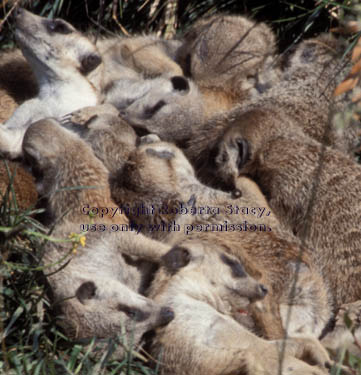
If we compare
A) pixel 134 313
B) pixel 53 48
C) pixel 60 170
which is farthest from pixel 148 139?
pixel 134 313

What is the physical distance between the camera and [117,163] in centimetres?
369

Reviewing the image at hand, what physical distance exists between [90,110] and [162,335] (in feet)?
5.32

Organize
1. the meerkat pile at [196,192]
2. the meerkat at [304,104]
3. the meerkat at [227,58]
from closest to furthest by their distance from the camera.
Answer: the meerkat pile at [196,192], the meerkat at [304,104], the meerkat at [227,58]

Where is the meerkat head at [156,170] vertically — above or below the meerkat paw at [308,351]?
above

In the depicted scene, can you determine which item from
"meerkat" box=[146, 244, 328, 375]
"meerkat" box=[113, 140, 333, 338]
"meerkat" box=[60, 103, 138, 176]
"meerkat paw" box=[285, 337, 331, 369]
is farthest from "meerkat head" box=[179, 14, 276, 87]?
"meerkat paw" box=[285, 337, 331, 369]

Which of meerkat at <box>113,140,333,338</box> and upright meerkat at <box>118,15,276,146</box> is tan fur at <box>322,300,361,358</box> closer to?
meerkat at <box>113,140,333,338</box>

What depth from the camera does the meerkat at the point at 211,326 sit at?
2865 mm

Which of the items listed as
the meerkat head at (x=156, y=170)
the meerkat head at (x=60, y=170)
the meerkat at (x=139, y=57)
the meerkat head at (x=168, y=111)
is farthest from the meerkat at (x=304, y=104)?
the meerkat head at (x=60, y=170)

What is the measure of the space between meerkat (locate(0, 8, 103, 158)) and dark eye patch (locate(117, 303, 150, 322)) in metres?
1.59

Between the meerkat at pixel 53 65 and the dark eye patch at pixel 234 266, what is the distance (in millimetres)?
1588

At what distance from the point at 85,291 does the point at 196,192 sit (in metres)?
0.93

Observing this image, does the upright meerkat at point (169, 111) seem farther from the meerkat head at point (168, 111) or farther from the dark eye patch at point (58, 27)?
the dark eye patch at point (58, 27)

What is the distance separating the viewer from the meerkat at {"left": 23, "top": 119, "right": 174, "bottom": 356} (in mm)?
2926

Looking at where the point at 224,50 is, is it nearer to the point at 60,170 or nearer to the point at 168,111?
the point at 168,111
